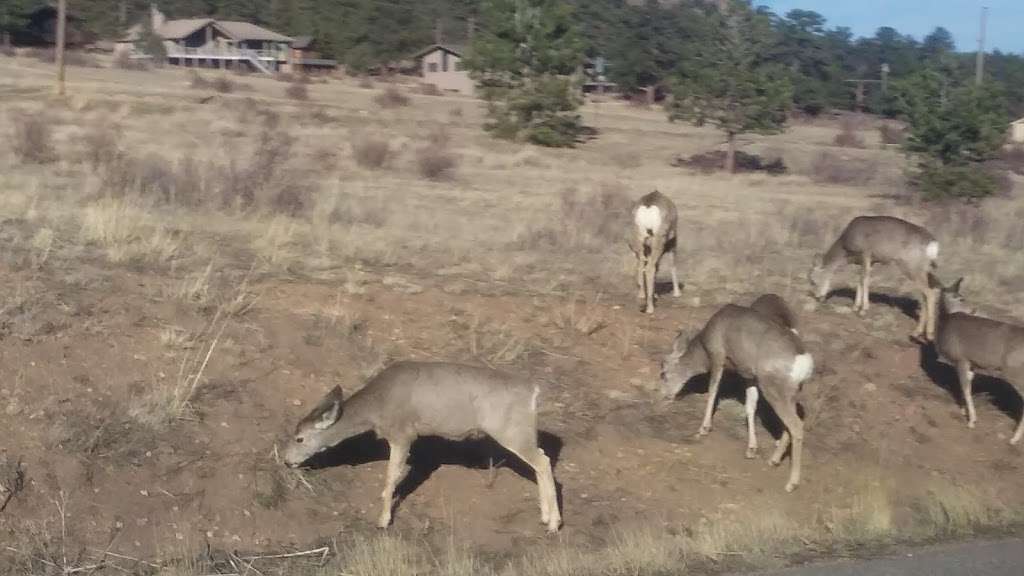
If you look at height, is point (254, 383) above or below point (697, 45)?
below

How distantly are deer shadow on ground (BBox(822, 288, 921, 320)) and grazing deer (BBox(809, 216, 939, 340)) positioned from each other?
1.13 feet

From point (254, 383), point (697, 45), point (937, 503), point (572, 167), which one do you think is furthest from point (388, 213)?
point (697, 45)

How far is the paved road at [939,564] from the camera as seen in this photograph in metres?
7.67

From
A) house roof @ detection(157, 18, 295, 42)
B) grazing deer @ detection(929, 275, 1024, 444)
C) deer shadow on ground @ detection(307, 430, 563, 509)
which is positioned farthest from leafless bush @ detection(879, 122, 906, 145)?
deer shadow on ground @ detection(307, 430, 563, 509)

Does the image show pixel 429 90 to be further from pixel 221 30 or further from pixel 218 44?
pixel 218 44

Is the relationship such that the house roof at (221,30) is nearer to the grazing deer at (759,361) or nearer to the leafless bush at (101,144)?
the leafless bush at (101,144)

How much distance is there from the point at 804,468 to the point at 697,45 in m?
38.9

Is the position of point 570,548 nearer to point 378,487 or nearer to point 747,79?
point 378,487

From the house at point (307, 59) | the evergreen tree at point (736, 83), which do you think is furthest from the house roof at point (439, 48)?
the evergreen tree at point (736, 83)

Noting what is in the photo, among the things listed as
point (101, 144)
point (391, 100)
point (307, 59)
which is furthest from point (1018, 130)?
point (101, 144)

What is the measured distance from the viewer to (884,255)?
671 inches

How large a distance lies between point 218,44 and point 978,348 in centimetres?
8165

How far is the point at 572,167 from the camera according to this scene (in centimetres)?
4069

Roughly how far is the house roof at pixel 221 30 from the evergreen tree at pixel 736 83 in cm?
4789
